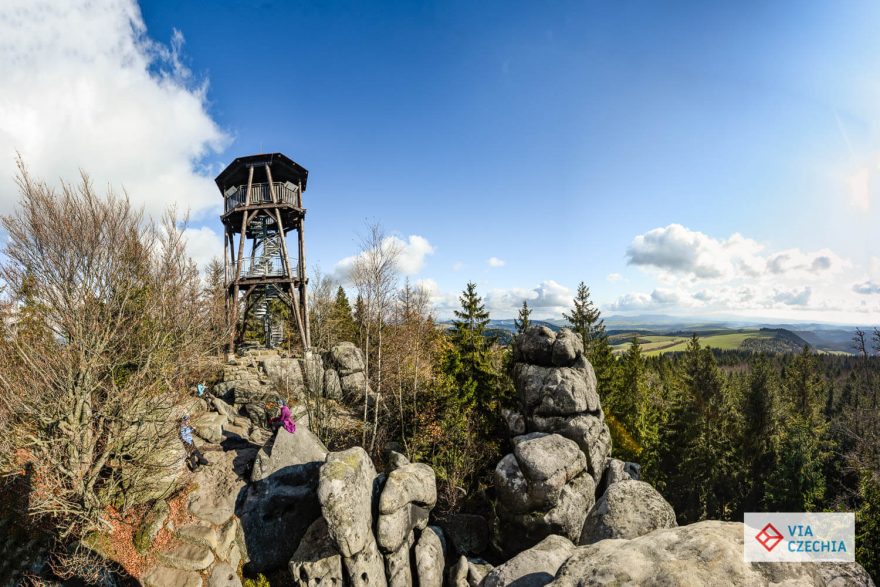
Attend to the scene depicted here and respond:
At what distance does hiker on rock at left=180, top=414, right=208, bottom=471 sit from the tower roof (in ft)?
56.3

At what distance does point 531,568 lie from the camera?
10039 mm

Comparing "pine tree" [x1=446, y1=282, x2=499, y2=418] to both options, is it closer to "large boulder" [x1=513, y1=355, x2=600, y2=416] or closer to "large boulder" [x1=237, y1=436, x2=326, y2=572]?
"large boulder" [x1=513, y1=355, x2=600, y2=416]

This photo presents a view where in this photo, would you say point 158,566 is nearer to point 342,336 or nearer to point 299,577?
point 299,577

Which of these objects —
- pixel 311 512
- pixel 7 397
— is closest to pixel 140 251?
pixel 7 397

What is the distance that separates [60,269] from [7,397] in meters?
4.34

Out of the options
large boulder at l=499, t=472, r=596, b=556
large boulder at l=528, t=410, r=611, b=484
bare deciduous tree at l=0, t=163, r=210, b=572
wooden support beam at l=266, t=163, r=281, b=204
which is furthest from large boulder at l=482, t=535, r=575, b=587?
wooden support beam at l=266, t=163, r=281, b=204

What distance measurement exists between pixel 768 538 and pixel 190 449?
770 inches

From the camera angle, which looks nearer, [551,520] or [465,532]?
[551,520]

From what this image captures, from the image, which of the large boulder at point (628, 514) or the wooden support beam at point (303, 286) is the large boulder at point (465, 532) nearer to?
the large boulder at point (628, 514)

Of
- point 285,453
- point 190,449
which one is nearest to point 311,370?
point 285,453

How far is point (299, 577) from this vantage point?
1360cm

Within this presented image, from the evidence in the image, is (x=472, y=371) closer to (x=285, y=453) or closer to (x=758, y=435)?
(x=285, y=453)

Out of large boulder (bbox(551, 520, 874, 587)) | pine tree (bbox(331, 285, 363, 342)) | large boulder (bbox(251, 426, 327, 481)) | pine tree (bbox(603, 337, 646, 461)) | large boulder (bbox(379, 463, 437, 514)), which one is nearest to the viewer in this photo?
large boulder (bbox(551, 520, 874, 587))

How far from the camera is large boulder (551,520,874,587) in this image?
521 cm
